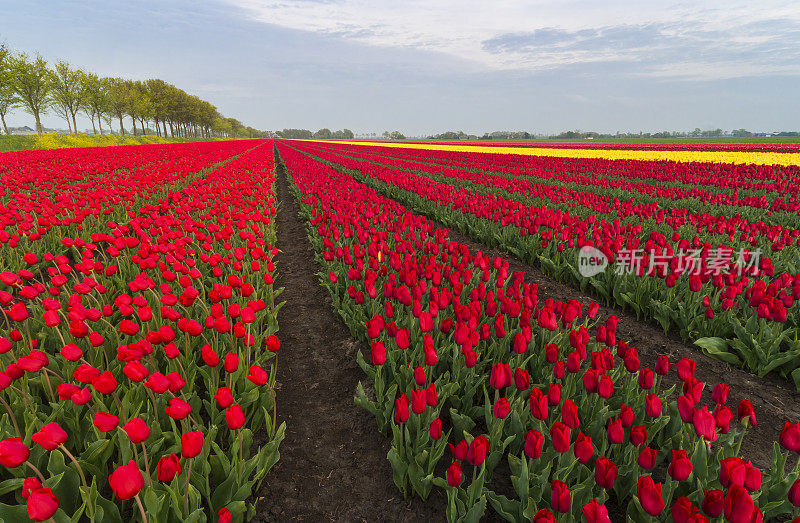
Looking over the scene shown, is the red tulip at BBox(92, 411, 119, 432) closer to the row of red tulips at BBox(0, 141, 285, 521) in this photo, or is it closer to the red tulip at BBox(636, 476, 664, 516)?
the row of red tulips at BBox(0, 141, 285, 521)

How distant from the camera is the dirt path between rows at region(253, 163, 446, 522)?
2.50 m

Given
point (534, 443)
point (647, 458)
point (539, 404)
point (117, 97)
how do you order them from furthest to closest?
point (117, 97), point (539, 404), point (534, 443), point (647, 458)

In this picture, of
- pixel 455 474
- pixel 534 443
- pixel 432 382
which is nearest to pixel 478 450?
pixel 455 474

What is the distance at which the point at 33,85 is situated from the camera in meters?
48.2

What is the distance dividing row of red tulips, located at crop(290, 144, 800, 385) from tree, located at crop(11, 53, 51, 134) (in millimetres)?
61705

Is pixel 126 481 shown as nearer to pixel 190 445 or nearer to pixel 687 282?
pixel 190 445

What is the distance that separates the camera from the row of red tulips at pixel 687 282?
3795mm

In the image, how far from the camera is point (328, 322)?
5.07 m

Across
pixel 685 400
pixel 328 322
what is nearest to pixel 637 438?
pixel 685 400

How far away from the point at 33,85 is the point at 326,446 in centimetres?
6729

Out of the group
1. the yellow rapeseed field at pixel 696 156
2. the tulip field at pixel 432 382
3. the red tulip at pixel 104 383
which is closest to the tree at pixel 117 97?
the yellow rapeseed field at pixel 696 156

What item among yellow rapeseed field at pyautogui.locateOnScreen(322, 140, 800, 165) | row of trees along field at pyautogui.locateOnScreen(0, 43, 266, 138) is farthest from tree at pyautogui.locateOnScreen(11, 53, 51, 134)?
yellow rapeseed field at pyautogui.locateOnScreen(322, 140, 800, 165)

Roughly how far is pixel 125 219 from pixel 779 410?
10566mm

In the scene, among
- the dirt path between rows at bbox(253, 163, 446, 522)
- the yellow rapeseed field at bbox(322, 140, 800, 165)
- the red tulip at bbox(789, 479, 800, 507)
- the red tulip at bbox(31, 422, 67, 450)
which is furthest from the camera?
the yellow rapeseed field at bbox(322, 140, 800, 165)
